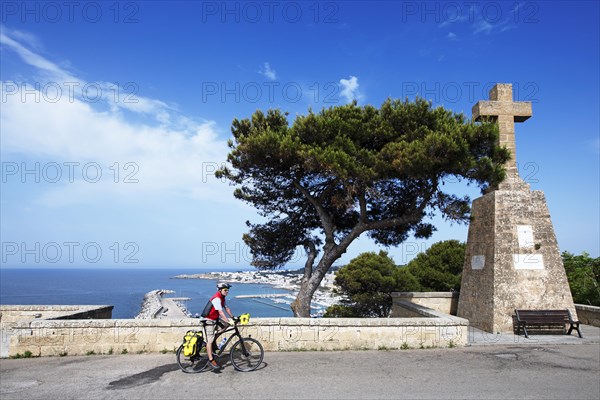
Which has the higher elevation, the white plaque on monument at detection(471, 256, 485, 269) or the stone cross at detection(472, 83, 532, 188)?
the stone cross at detection(472, 83, 532, 188)

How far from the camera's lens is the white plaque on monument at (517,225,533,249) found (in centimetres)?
1117

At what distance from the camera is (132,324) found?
25.8 feet

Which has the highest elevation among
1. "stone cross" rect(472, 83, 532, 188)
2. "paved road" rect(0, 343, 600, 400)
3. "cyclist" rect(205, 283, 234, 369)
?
"stone cross" rect(472, 83, 532, 188)

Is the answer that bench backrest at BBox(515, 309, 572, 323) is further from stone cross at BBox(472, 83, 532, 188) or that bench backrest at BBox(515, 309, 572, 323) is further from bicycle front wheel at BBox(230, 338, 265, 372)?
bicycle front wheel at BBox(230, 338, 265, 372)

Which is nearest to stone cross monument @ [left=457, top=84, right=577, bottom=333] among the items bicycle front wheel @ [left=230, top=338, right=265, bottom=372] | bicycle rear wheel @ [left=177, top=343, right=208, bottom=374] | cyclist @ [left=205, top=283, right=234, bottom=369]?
bicycle front wheel @ [left=230, top=338, right=265, bottom=372]

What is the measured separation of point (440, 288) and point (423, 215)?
12395mm

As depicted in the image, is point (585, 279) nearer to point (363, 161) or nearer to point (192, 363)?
point (363, 161)

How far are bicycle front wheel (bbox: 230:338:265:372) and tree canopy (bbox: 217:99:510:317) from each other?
12.0 feet

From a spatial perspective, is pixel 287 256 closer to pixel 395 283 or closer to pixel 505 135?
pixel 505 135

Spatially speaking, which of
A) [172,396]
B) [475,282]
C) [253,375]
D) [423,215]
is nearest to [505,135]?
[423,215]

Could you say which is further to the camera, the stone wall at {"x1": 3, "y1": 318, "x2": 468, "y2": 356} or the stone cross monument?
the stone cross monument

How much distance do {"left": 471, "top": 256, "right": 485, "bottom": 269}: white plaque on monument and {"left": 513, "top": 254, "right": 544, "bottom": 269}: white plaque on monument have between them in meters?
0.91

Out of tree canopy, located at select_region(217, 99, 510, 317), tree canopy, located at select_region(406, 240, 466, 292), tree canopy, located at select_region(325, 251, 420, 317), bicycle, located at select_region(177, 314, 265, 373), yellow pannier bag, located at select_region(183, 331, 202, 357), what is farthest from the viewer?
tree canopy, located at select_region(325, 251, 420, 317)

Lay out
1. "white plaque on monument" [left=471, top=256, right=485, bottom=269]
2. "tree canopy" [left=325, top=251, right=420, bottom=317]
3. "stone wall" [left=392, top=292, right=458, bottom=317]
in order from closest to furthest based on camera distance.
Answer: "white plaque on monument" [left=471, top=256, right=485, bottom=269], "stone wall" [left=392, top=292, right=458, bottom=317], "tree canopy" [left=325, top=251, right=420, bottom=317]
